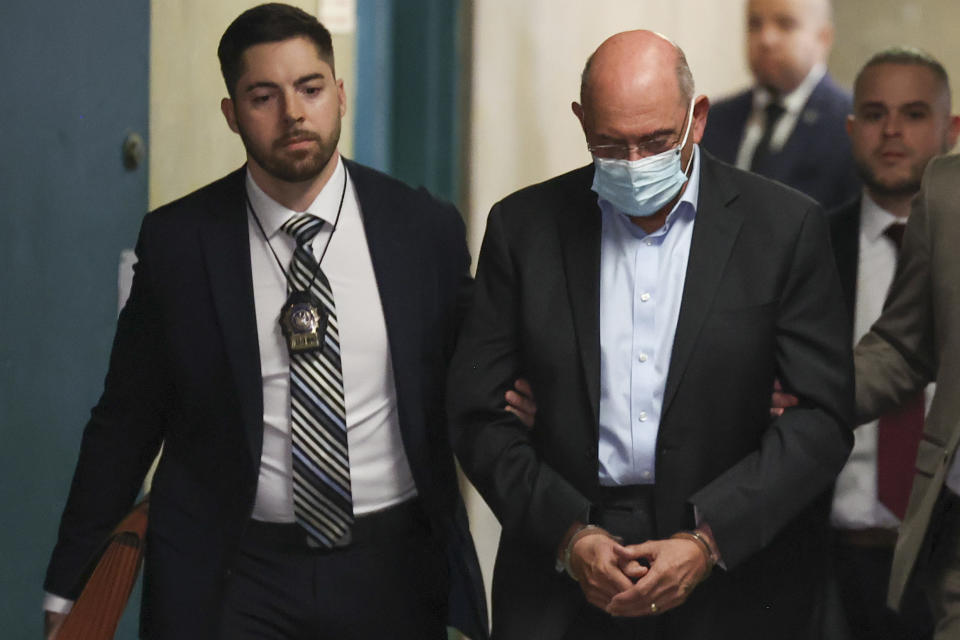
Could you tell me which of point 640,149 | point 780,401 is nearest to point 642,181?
point 640,149

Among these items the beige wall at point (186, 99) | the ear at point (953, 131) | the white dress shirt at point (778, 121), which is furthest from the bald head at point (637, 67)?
the beige wall at point (186, 99)

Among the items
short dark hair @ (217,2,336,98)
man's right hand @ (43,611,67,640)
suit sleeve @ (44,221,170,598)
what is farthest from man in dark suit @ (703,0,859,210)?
man's right hand @ (43,611,67,640)

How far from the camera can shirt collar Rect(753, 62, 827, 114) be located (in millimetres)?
3773

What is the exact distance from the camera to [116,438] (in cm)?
269

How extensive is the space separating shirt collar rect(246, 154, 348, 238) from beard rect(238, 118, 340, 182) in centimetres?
6

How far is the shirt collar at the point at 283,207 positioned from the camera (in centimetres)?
267

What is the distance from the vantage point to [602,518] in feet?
7.95

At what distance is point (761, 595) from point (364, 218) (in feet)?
3.16

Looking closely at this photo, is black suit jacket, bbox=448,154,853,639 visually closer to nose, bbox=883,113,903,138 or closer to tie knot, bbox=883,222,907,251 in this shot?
tie knot, bbox=883,222,907,251

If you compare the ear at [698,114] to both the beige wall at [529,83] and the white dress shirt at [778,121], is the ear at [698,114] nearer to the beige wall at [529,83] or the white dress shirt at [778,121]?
the white dress shirt at [778,121]

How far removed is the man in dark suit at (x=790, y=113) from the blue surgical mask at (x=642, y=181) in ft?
4.19

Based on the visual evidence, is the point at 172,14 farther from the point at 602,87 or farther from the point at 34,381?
the point at 602,87

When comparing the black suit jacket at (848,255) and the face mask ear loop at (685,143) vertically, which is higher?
the face mask ear loop at (685,143)

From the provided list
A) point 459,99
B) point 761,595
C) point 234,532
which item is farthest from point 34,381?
point 459,99
